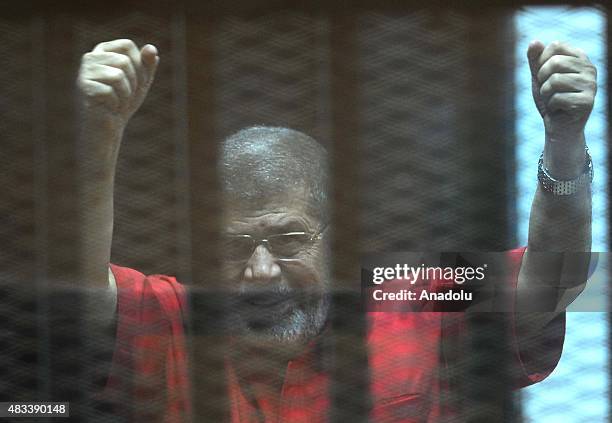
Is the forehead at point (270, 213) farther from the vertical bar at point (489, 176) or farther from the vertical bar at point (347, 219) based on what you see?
the vertical bar at point (489, 176)

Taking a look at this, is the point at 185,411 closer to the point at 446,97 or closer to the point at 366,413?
the point at 366,413

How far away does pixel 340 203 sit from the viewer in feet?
9.01

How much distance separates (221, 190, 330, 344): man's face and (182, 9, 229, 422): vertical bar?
0.04 m

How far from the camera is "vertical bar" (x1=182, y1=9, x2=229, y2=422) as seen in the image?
2.75 metres

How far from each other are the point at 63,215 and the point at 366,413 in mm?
863

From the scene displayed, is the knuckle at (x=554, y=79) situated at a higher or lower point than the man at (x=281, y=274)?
higher

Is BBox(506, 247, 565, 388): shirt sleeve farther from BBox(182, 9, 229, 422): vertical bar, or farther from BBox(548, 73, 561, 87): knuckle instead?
BBox(182, 9, 229, 422): vertical bar

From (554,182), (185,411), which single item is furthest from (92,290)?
(554,182)

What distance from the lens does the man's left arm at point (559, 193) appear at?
268 cm

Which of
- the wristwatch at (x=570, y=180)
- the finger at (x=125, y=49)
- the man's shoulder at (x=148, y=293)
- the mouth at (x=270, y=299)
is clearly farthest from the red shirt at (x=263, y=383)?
the finger at (x=125, y=49)

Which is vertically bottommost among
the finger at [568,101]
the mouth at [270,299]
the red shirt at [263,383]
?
the red shirt at [263,383]

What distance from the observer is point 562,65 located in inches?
106

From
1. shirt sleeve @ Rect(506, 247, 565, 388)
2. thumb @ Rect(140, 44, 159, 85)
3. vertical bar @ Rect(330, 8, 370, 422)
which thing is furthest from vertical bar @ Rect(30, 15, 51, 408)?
shirt sleeve @ Rect(506, 247, 565, 388)

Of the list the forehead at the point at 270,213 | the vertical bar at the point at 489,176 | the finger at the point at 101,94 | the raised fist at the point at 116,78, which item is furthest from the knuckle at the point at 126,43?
the vertical bar at the point at 489,176
